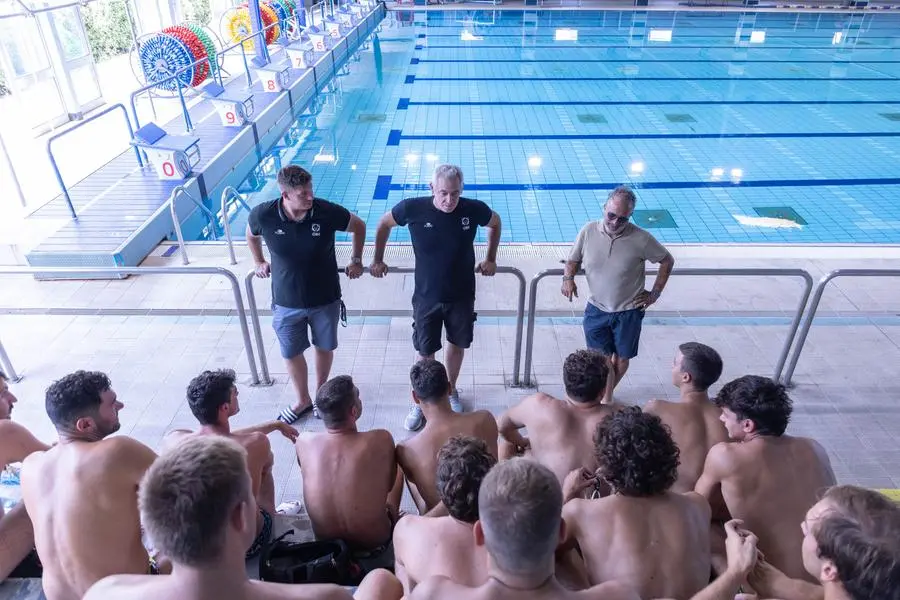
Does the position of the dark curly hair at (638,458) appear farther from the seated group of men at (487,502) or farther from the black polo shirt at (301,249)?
the black polo shirt at (301,249)

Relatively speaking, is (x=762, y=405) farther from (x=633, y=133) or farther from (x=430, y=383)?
(x=633, y=133)

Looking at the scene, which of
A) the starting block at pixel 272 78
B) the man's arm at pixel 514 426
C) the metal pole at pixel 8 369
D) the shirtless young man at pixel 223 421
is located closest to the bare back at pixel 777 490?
the man's arm at pixel 514 426

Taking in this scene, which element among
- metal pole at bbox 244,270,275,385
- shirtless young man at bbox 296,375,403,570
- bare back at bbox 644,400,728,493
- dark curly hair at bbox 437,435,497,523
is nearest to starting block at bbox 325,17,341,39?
metal pole at bbox 244,270,275,385

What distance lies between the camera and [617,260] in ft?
10.2

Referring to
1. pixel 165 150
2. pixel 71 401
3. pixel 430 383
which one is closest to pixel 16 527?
pixel 71 401

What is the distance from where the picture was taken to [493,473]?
4.07 feet

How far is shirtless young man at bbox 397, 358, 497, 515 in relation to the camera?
2.28 meters

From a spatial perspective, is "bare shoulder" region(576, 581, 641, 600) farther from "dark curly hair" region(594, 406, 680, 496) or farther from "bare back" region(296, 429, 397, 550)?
"bare back" region(296, 429, 397, 550)

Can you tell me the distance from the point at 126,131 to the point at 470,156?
5.49 metres

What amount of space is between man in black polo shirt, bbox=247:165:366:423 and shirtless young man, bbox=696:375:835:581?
6.70ft

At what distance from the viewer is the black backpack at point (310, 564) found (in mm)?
1976

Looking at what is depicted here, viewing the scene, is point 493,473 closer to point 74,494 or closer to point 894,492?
point 74,494

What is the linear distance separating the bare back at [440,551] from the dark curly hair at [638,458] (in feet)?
1.50

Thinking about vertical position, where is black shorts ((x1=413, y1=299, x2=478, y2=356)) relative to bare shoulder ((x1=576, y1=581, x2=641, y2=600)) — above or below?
below
